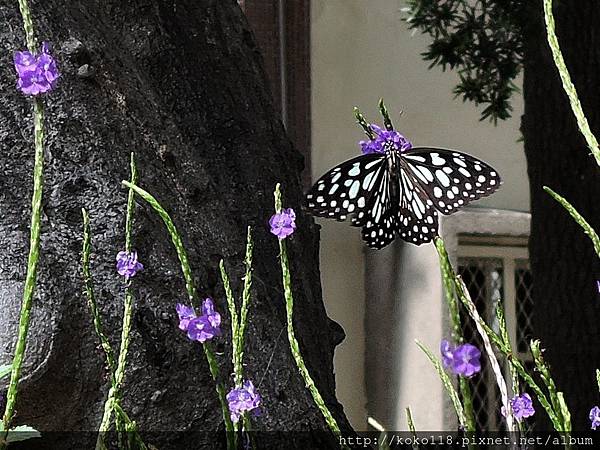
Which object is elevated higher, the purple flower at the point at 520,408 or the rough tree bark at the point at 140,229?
the rough tree bark at the point at 140,229

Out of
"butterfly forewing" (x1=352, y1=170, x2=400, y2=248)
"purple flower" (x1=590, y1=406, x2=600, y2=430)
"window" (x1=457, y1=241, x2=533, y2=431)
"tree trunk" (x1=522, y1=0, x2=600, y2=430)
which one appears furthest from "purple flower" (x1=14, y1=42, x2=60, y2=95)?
"window" (x1=457, y1=241, x2=533, y2=431)

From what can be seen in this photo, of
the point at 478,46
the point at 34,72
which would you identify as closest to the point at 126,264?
the point at 34,72

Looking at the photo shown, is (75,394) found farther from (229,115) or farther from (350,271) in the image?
(350,271)

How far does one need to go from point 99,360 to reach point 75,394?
0.04 meters

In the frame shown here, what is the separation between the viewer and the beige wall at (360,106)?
5430 millimetres

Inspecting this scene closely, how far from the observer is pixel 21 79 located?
2.59 feet

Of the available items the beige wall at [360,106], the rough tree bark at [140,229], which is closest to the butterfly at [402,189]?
the rough tree bark at [140,229]

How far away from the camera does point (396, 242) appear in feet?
18.3

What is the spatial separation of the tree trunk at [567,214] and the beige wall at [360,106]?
255cm

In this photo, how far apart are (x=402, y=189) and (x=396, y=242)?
13.2 ft

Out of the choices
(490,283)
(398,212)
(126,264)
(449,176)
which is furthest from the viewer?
(490,283)

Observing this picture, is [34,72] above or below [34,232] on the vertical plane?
above

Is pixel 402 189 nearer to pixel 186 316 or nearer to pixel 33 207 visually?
pixel 186 316

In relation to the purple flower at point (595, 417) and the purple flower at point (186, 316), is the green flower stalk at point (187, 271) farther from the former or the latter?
the purple flower at point (595, 417)
